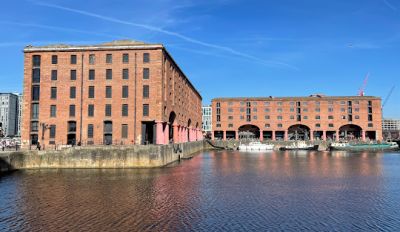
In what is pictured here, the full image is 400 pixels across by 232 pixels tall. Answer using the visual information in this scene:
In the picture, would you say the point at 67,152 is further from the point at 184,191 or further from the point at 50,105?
the point at 184,191

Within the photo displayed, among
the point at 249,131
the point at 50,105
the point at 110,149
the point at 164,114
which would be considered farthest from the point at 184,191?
the point at 249,131

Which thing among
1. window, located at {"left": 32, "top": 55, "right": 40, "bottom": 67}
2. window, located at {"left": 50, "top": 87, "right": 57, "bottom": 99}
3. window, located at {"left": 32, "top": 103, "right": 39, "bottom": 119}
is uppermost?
window, located at {"left": 32, "top": 55, "right": 40, "bottom": 67}

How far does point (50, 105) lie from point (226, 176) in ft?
109

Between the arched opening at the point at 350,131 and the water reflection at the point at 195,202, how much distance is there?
96.8 meters

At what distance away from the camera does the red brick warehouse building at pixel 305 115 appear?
12412 cm

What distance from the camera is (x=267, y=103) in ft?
426

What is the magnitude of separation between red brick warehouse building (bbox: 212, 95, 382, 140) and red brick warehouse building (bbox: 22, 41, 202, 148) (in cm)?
7595

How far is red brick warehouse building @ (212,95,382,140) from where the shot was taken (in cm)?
12412

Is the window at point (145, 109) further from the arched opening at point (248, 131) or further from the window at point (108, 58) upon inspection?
the arched opening at point (248, 131)

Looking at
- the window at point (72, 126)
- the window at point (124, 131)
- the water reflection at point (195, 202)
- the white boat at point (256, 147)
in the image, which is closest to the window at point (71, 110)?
the window at point (72, 126)

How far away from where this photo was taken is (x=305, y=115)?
4963 inches

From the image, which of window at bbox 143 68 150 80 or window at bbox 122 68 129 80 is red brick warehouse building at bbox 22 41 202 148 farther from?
window at bbox 122 68 129 80

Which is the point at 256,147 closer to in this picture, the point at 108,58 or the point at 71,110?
the point at 108,58

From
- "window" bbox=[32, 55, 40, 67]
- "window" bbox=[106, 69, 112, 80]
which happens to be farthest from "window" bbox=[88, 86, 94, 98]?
"window" bbox=[32, 55, 40, 67]
